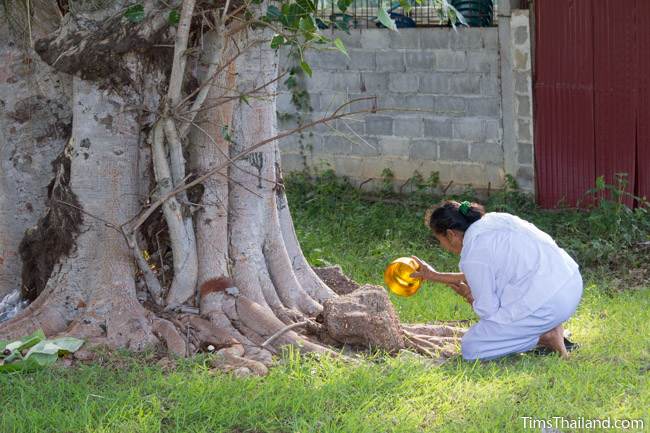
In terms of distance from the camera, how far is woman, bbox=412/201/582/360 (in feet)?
18.3

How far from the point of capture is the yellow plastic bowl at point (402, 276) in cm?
612

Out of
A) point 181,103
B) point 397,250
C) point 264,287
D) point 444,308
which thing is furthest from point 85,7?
point 397,250

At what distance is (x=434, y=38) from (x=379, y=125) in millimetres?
1028

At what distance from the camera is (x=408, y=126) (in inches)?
406

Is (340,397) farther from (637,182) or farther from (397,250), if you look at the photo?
(637,182)

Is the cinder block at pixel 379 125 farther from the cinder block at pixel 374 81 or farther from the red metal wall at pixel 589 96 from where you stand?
the red metal wall at pixel 589 96

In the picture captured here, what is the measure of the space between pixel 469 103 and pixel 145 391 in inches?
222

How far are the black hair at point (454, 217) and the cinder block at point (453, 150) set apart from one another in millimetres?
4324

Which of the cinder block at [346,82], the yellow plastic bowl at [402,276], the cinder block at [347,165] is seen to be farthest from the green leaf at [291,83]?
the yellow plastic bowl at [402,276]

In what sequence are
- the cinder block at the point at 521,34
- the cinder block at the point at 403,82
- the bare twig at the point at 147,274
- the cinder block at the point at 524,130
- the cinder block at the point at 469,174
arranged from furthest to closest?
the cinder block at the point at 403,82, the cinder block at the point at 469,174, the cinder block at the point at 524,130, the cinder block at the point at 521,34, the bare twig at the point at 147,274

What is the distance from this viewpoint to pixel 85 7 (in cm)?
589

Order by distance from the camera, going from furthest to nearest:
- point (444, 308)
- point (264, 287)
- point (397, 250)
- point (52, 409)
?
point (397, 250), point (444, 308), point (264, 287), point (52, 409)

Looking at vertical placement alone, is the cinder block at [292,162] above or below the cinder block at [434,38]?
below

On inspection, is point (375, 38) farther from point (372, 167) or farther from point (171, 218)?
point (171, 218)
